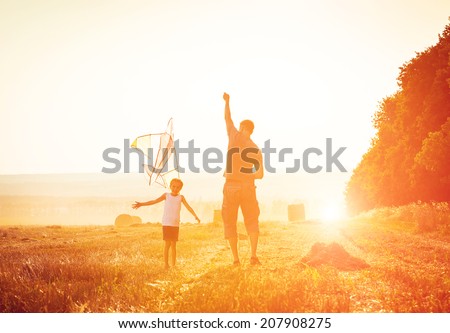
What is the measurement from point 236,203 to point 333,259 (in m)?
2.59

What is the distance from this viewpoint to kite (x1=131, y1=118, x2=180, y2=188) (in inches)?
583

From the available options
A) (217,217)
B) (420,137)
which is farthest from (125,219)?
(420,137)

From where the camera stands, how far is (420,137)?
66.0ft

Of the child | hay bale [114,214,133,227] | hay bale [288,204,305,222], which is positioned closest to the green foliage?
the child

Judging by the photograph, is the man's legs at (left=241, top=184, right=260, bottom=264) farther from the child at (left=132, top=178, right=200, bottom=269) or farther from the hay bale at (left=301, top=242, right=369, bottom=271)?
the hay bale at (left=301, top=242, right=369, bottom=271)

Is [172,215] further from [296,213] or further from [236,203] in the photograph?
[296,213]

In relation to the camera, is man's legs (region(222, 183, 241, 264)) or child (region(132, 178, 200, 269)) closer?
man's legs (region(222, 183, 241, 264))

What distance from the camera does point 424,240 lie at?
44.6ft

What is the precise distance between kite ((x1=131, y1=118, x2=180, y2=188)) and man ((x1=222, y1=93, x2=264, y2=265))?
5335 millimetres

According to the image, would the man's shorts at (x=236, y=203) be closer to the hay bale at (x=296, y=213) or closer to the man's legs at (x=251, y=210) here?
the man's legs at (x=251, y=210)

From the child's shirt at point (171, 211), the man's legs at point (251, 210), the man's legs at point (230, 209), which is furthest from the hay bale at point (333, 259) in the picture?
the child's shirt at point (171, 211)
